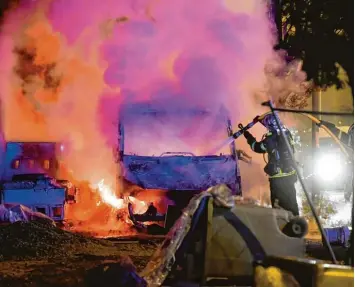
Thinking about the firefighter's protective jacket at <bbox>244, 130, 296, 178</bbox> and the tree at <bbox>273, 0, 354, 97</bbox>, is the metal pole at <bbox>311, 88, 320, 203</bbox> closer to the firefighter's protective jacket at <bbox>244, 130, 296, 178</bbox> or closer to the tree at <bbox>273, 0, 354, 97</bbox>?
the firefighter's protective jacket at <bbox>244, 130, 296, 178</bbox>

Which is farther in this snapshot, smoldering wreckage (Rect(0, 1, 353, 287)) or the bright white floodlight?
the bright white floodlight

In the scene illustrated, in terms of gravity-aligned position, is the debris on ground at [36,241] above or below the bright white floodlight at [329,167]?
below

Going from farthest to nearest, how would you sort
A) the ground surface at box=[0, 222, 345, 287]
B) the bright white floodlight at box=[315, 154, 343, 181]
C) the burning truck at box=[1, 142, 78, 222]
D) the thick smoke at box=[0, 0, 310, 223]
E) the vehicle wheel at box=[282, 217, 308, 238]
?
the bright white floodlight at box=[315, 154, 343, 181] → the thick smoke at box=[0, 0, 310, 223] → the burning truck at box=[1, 142, 78, 222] → the ground surface at box=[0, 222, 345, 287] → the vehicle wheel at box=[282, 217, 308, 238]

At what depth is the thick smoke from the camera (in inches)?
470

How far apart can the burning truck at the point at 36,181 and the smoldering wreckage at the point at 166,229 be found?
0.02m

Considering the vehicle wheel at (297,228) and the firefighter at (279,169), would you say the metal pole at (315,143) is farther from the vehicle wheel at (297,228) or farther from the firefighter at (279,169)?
the vehicle wheel at (297,228)

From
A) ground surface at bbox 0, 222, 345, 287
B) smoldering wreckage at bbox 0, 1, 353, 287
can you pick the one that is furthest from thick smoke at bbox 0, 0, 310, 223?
ground surface at bbox 0, 222, 345, 287

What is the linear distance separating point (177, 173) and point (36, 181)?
3.37m

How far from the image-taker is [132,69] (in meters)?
14.8

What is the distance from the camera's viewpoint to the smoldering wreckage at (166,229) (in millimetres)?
4215

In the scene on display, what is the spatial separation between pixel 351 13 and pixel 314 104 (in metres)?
9.04

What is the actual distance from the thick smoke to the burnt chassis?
360 mm

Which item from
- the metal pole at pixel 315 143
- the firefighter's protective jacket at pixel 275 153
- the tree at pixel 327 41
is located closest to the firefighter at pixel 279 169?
the firefighter's protective jacket at pixel 275 153

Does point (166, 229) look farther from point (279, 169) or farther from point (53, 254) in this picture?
point (279, 169)
